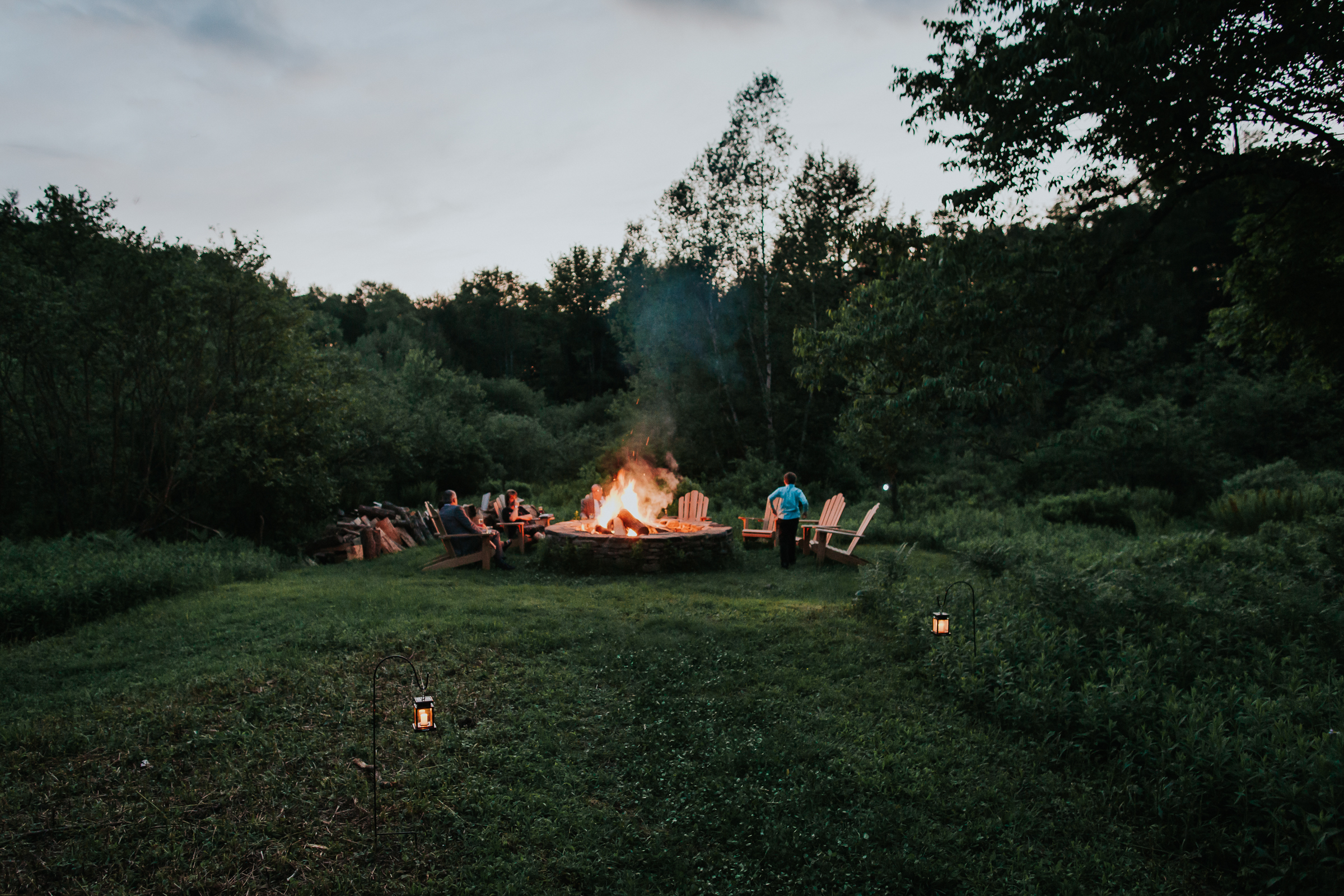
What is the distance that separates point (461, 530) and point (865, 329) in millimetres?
5877

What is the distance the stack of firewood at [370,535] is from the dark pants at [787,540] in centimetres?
630

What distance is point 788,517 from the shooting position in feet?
30.2

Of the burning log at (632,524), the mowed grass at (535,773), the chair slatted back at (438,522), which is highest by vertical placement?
the burning log at (632,524)

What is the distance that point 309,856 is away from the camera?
280 centimetres

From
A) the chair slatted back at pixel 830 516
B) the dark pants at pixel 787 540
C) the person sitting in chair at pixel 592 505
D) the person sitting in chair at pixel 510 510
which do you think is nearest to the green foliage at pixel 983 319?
the dark pants at pixel 787 540

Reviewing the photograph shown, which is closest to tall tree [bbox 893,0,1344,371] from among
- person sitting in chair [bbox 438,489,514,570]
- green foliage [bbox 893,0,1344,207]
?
green foliage [bbox 893,0,1344,207]

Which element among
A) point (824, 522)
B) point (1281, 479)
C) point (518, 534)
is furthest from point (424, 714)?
point (1281, 479)

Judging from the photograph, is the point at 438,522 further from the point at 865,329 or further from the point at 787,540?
the point at 865,329

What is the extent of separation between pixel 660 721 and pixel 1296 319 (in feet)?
30.8


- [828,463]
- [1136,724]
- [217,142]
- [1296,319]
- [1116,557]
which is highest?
[217,142]

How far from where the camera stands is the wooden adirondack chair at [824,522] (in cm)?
977

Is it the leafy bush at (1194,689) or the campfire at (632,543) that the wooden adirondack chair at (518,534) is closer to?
the campfire at (632,543)

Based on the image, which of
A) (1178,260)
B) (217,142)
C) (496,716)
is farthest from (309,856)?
(1178,260)

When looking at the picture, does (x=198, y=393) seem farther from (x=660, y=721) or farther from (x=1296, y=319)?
(x=1296, y=319)
